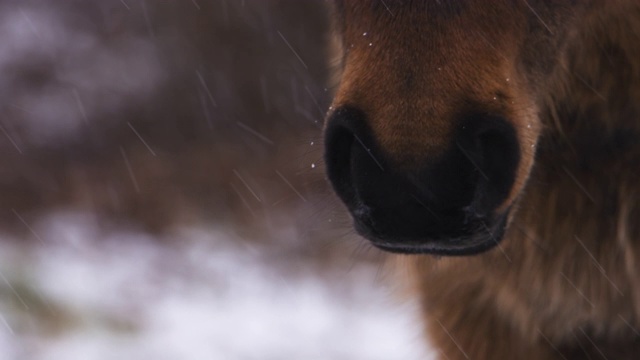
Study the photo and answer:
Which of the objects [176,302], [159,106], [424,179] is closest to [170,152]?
[159,106]

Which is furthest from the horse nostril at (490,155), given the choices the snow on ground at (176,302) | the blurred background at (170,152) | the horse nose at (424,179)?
the blurred background at (170,152)

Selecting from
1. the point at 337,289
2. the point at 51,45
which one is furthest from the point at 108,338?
the point at 51,45

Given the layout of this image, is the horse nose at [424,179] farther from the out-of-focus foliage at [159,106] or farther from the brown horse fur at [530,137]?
the out-of-focus foliage at [159,106]

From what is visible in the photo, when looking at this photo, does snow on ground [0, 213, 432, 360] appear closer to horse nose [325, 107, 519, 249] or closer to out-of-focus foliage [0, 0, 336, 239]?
out-of-focus foliage [0, 0, 336, 239]

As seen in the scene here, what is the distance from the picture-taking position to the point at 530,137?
5.92ft

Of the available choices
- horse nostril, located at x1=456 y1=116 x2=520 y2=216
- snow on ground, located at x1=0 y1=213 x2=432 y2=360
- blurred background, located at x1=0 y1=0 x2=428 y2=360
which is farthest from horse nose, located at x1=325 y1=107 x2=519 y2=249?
blurred background, located at x1=0 y1=0 x2=428 y2=360

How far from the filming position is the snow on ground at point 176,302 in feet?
15.4

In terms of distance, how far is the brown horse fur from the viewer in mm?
1631

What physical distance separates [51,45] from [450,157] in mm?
4896

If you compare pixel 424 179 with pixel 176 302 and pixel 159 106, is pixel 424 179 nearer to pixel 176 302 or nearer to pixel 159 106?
pixel 176 302

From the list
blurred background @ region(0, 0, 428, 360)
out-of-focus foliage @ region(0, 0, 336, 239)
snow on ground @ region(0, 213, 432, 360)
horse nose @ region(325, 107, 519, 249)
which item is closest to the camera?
horse nose @ region(325, 107, 519, 249)

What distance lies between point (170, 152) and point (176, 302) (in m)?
1.33

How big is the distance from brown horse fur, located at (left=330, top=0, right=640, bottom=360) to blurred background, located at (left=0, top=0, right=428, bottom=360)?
2793 millimetres

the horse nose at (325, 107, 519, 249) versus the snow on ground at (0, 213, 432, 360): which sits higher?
the horse nose at (325, 107, 519, 249)
